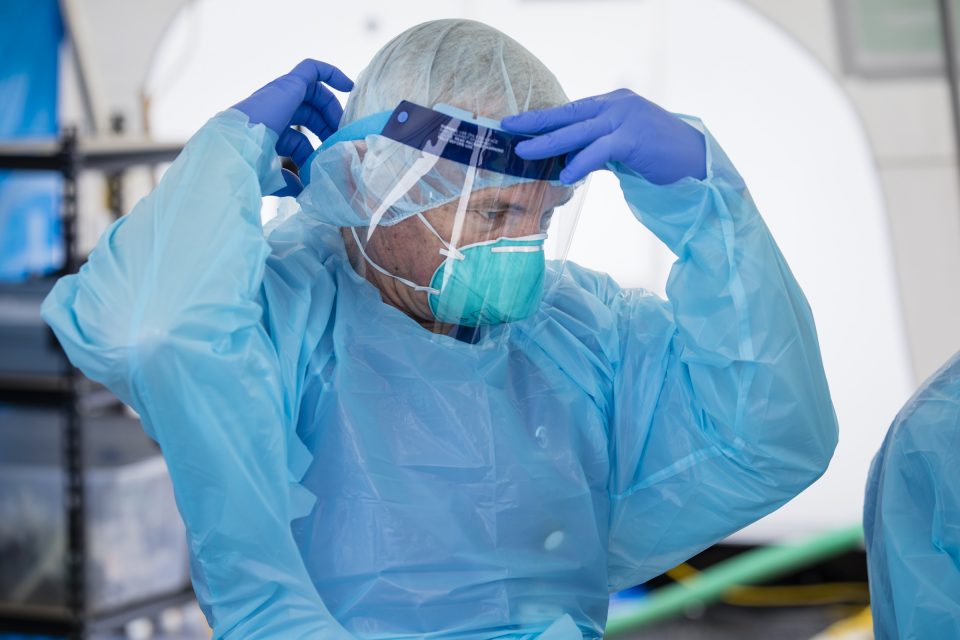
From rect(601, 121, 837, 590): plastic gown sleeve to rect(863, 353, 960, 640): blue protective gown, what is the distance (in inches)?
3.5

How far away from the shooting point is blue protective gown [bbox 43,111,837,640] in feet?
3.05

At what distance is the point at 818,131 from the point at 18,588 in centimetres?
256

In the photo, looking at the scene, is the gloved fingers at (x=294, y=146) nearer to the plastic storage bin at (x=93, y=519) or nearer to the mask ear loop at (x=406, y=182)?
the mask ear loop at (x=406, y=182)

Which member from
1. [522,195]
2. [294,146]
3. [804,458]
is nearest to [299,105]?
[294,146]

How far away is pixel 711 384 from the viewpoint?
108cm

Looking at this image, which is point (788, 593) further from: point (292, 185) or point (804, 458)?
point (292, 185)

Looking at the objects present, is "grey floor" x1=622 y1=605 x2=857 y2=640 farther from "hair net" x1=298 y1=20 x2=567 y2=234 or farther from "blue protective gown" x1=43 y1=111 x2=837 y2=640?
"hair net" x1=298 y1=20 x2=567 y2=234

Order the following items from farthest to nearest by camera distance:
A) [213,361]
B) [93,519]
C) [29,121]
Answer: [29,121] → [93,519] → [213,361]

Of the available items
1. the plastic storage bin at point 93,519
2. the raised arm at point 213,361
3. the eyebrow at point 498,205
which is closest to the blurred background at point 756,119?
the plastic storage bin at point 93,519

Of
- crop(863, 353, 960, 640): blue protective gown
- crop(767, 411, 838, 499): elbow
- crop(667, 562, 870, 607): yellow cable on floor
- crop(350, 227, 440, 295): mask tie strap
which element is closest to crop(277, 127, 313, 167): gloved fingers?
crop(350, 227, 440, 295): mask tie strap

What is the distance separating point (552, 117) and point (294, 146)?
1.11 ft

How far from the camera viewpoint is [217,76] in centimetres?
305

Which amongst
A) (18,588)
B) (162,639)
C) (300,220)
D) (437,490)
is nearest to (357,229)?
(300,220)

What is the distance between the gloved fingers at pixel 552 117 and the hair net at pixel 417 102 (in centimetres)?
5
